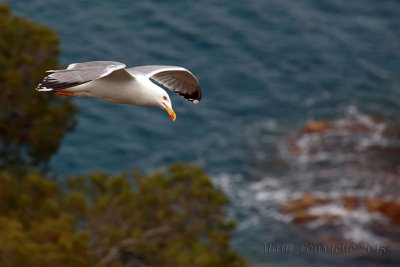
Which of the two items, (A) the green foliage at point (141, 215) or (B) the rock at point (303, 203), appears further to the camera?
(B) the rock at point (303, 203)

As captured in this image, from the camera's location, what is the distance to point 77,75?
920 cm

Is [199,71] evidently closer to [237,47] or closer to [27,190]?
[237,47]

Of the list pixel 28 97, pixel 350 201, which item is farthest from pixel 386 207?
pixel 28 97

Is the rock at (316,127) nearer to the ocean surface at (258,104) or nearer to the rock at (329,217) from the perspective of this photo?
the ocean surface at (258,104)

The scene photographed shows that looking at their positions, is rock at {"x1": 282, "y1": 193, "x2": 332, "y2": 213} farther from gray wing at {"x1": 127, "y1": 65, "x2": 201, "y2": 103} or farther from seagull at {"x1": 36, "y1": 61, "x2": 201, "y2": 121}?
seagull at {"x1": 36, "y1": 61, "x2": 201, "y2": 121}

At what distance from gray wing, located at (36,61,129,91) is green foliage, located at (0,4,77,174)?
1133 centimetres

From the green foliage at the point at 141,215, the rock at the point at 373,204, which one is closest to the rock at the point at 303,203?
the rock at the point at 373,204

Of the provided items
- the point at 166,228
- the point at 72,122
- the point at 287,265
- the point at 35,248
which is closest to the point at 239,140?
the point at 287,265

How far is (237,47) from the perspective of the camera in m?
40.1

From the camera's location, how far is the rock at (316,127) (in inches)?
1293

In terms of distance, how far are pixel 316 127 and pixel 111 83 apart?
2346 centimetres

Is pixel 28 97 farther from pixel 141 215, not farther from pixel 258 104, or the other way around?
pixel 258 104


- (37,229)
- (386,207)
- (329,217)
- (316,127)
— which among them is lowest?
(329,217)

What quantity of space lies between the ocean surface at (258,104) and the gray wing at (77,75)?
18.8m
